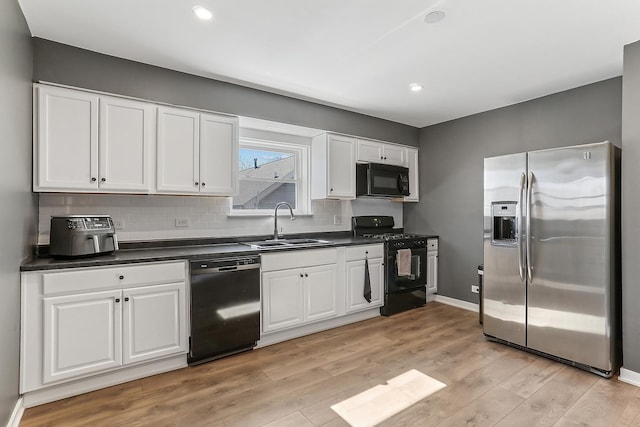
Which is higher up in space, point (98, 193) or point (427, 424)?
point (98, 193)

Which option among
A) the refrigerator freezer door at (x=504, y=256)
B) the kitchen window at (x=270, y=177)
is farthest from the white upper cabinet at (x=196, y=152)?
the refrigerator freezer door at (x=504, y=256)

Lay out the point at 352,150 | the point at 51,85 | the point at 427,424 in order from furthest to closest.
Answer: the point at 352,150 → the point at 51,85 → the point at 427,424

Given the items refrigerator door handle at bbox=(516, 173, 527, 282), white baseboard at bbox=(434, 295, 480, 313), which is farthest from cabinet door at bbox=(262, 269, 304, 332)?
white baseboard at bbox=(434, 295, 480, 313)

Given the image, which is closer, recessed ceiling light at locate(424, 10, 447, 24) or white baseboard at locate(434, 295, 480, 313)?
recessed ceiling light at locate(424, 10, 447, 24)

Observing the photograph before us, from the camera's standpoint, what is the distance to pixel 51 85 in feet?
7.87

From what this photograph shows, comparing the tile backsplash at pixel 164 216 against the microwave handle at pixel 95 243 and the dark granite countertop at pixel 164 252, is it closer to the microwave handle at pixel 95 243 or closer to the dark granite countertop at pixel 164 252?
the dark granite countertop at pixel 164 252

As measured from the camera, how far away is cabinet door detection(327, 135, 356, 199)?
3979mm

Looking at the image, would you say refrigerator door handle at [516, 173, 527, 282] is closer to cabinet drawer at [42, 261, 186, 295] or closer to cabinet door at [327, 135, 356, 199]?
cabinet door at [327, 135, 356, 199]

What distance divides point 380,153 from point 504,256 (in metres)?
2.07

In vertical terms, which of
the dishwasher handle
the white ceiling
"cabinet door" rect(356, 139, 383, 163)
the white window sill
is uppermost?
the white ceiling

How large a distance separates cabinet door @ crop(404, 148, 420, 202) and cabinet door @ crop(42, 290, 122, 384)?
3.90 metres

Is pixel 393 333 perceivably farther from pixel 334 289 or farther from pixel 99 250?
pixel 99 250

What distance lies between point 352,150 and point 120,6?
2.76 meters

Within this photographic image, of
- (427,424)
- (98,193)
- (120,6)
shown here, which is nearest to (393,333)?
(427,424)
